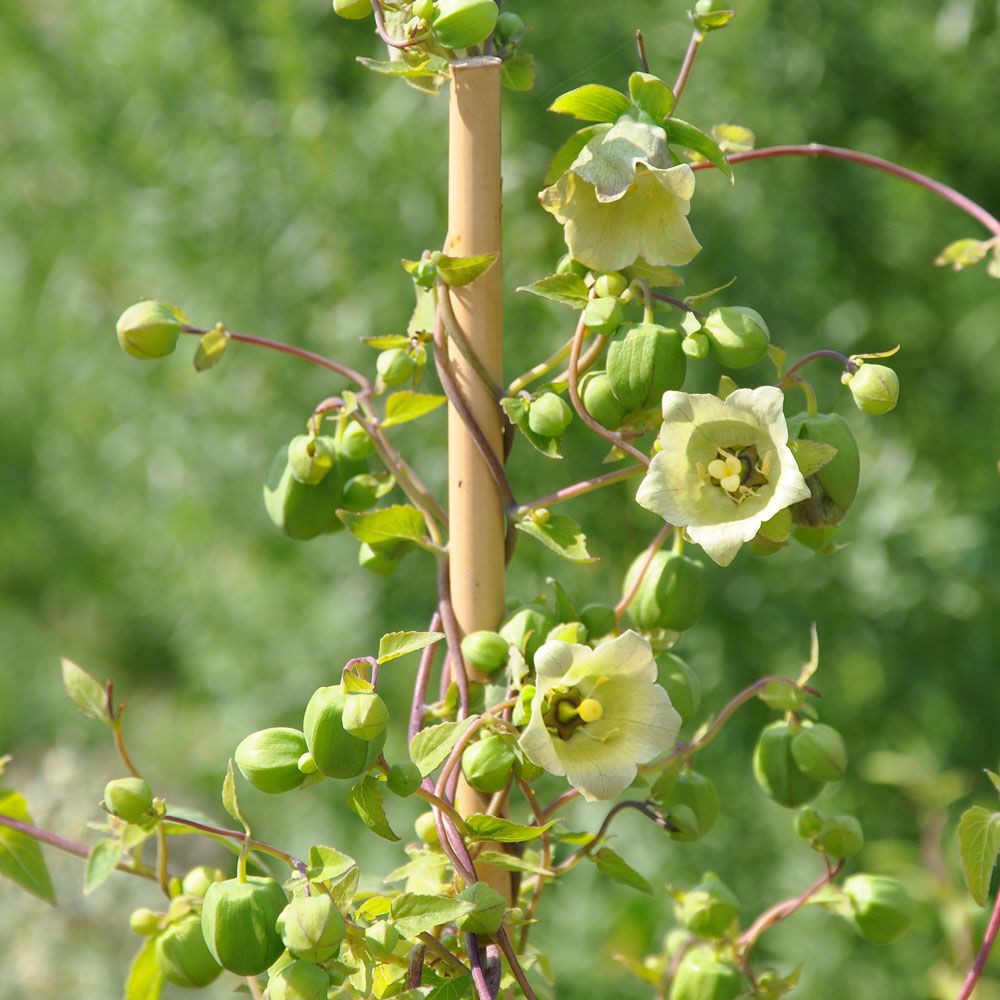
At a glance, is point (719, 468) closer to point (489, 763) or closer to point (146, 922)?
point (489, 763)

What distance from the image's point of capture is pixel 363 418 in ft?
1.32

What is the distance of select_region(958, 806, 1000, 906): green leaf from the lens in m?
0.37

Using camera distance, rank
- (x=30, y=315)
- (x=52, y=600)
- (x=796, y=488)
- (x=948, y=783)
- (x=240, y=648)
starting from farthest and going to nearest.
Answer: (x=52, y=600) < (x=30, y=315) < (x=240, y=648) < (x=948, y=783) < (x=796, y=488)

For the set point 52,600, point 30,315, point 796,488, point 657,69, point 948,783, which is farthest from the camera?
point 52,600

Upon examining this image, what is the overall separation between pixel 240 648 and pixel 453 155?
3.15ft

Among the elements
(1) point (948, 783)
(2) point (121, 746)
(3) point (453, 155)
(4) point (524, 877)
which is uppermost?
(3) point (453, 155)

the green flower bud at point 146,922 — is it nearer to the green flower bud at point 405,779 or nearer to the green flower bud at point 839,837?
the green flower bud at point 405,779

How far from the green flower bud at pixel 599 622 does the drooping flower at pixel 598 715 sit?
0.15ft

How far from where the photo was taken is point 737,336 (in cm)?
35

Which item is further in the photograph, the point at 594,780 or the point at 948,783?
the point at 948,783

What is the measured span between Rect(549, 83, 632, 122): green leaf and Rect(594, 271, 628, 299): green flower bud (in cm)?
4

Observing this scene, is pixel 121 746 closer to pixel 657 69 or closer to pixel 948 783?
pixel 948 783

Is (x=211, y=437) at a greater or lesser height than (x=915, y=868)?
greater

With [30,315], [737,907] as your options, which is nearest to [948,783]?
[737,907]
